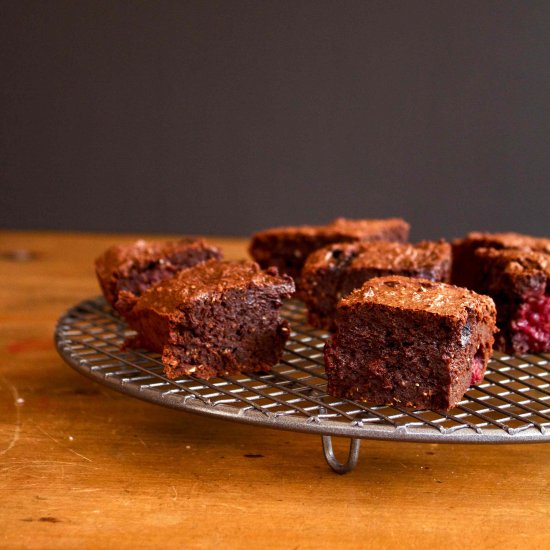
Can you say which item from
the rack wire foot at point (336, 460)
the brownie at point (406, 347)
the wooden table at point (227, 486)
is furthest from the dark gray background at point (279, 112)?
the rack wire foot at point (336, 460)

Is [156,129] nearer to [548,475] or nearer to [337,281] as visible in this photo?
[337,281]

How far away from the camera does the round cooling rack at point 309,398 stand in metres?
2.27

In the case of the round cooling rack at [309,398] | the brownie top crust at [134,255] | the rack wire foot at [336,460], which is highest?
the brownie top crust at [134,255]

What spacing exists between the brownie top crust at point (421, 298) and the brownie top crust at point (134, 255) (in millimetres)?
1133

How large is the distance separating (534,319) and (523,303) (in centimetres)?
7

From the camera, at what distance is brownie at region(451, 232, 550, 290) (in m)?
3.69

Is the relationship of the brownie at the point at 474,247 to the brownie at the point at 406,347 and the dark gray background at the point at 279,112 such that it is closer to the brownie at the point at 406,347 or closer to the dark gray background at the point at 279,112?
the brownie at the point at 406,347

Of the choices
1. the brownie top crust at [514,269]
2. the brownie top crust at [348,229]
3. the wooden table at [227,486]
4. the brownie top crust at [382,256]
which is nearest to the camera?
the wooden table at [227,486]

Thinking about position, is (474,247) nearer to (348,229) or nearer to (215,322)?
(348,229)

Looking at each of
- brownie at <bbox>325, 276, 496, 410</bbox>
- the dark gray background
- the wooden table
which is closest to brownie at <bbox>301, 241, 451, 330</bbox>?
brownie at <bbox>325, 276, 496, 410</bbox>

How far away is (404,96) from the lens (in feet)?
21.7

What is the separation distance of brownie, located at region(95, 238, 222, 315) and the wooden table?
0.54 meters

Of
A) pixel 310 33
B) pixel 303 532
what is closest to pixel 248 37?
pixel 310 33

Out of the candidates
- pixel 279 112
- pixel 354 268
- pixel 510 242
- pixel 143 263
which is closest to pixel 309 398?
pixel 354 268
